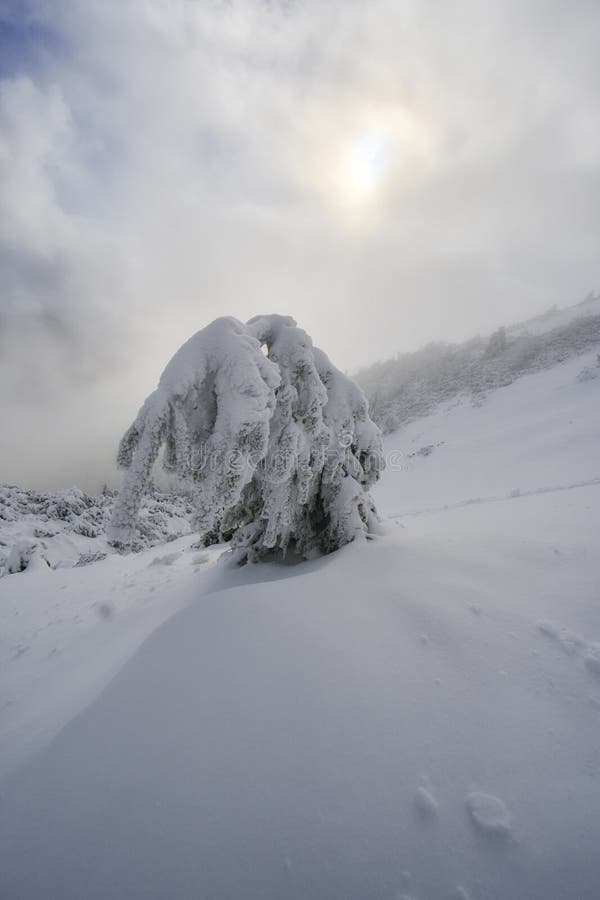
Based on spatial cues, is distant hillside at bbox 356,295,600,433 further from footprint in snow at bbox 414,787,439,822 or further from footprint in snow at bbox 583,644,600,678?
footprint in snow at bbox 414,787,439,822

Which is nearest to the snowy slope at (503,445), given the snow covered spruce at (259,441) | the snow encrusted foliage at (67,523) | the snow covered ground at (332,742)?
the snow covered spruce at (259,441)

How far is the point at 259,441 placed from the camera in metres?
3.45

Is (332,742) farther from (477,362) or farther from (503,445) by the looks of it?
(477,362)

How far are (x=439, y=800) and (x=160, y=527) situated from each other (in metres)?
21.3

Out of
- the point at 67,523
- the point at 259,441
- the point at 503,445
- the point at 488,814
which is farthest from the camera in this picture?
the point at 503,445

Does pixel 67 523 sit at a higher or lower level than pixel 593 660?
higher

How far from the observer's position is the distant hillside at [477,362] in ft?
99.5

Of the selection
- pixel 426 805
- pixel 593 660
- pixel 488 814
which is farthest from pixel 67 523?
pixel 593 660

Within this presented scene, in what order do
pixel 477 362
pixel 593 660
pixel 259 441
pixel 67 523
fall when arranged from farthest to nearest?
pixel 477 362
pixel 67 523
pixel 259 441
pixel 593 660

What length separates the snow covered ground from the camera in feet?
5.55

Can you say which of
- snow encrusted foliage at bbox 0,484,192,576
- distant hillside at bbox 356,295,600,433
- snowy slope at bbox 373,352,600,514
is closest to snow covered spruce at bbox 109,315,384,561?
snowy slope at bbox 373,352,600,514

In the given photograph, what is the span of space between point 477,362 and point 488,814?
1540 inches

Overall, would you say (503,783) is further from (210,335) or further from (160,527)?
(160,527)

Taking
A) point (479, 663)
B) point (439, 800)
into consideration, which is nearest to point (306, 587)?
point (479, 663)
